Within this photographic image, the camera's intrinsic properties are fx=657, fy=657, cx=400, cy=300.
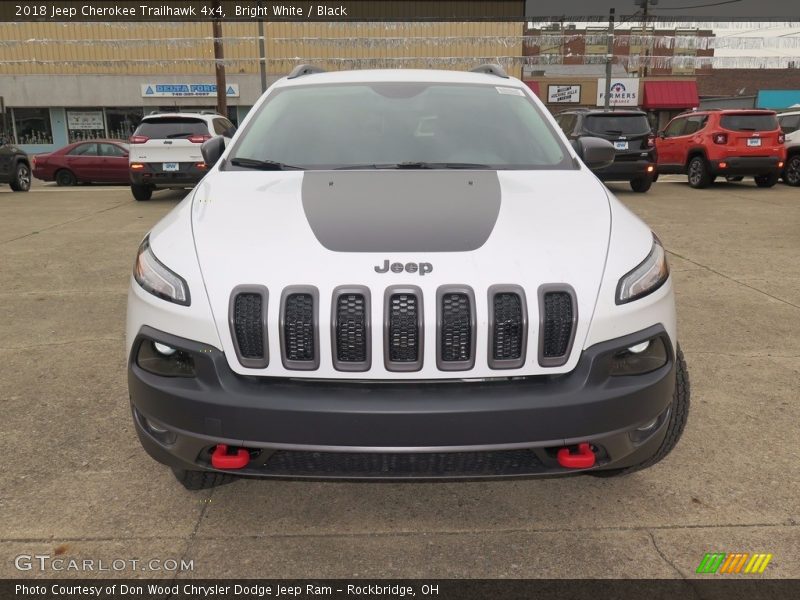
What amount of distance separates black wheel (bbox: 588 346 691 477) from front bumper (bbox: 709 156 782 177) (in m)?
12.1

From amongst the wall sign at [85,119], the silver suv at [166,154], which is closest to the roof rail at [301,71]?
the silver suv at [166,154]

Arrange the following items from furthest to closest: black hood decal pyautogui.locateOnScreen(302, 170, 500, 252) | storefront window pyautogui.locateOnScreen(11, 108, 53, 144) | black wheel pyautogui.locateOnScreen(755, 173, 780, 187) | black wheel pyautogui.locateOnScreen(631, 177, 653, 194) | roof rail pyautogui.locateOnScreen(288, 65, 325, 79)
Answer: storefront window pyautogui.locateOnScreen(11, 108, 53, 144), black wheel pyautogui.locateOnScreen(755, 173, 780, 187), black wheel pyautogui.locateOnScreen(631, 177, 653, 194), roof rail pyautogui.locateOnScreen(288, 65, 325, 79), black hood decal pyautogui.locateOnScreen(302, 170, 500, 252)

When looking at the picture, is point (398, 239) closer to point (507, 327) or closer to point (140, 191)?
point (507, 327)

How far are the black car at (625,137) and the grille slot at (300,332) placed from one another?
37.7 feet

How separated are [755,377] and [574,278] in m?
2.24

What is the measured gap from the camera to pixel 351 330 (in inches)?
77.6

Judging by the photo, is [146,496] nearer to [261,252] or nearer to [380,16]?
[261,252]

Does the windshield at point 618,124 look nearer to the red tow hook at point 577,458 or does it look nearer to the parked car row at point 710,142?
the parked car row at point 710,142

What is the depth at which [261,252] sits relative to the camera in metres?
2.16

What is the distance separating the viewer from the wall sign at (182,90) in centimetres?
3072

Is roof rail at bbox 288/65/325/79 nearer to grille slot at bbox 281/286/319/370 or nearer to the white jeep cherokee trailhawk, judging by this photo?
the white jeep cherokee trailhawk

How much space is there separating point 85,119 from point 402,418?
A: 3429cm

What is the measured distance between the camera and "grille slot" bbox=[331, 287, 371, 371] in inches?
77.4

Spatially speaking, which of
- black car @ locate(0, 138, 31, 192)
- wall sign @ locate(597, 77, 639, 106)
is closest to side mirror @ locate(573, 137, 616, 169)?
black car @ locate(0, 138, 31, 192)
